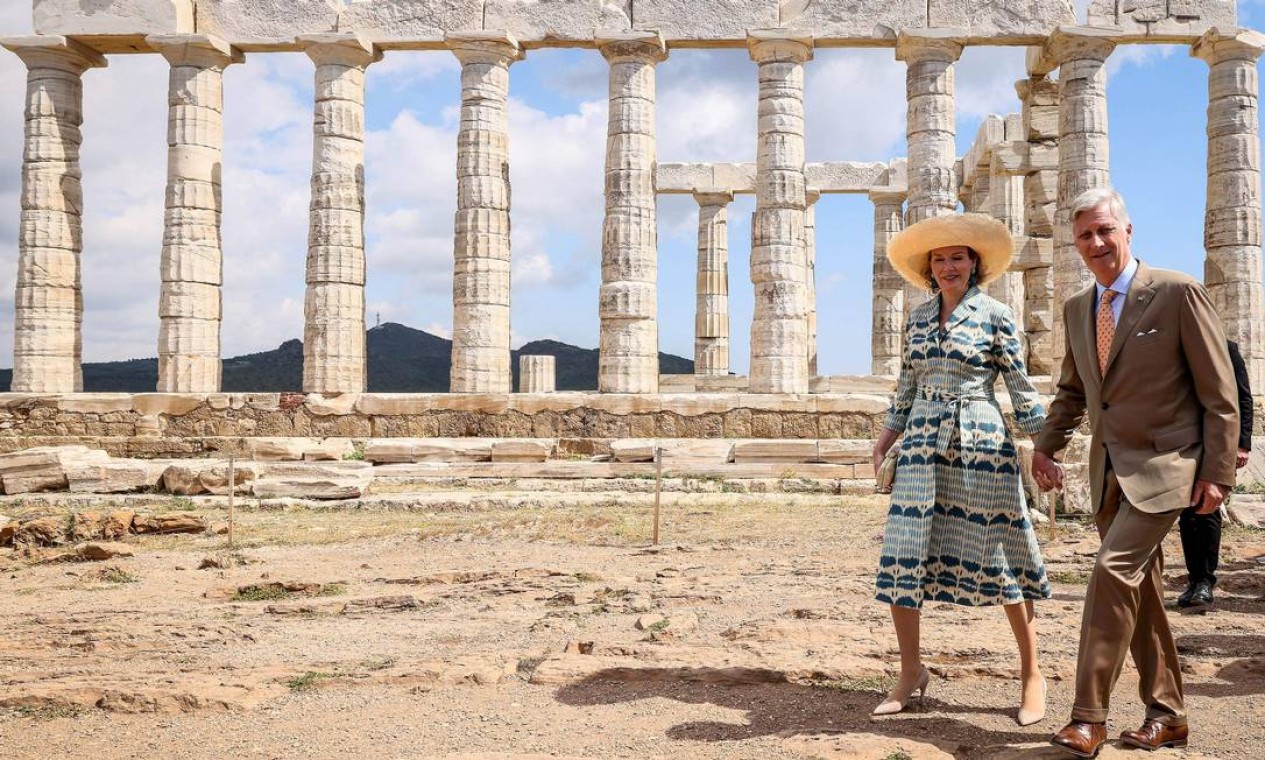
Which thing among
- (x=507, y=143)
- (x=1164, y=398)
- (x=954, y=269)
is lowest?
(x=1164, y=398)

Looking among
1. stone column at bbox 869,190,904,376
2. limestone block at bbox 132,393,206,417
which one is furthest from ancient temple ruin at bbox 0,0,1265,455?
stone column at bbox 869,190,904,376

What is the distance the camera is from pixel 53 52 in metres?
19.3

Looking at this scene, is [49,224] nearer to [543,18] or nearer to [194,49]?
[194,49]

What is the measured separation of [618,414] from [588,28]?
6867 mm

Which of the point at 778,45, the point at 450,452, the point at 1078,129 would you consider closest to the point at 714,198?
the point at 778,45

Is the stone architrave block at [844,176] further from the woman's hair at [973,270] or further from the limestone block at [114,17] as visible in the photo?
the woman's hair at [973,270]

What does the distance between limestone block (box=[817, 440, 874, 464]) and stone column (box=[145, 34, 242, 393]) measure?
10.9 metres

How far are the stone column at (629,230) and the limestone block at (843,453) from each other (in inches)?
155

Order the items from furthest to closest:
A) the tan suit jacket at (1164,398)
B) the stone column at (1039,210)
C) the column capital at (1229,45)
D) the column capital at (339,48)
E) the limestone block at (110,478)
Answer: the stone column at (1039,210), the column capital at (339,48), the column capital at (1229,45), the limestone block at (110,478), the tan suit jacket at (1164,398)

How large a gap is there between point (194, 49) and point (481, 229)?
19.5ft

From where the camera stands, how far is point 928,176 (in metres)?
19.0

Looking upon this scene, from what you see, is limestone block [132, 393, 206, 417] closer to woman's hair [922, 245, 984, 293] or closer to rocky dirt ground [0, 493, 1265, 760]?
rocky dirt ground [0, 493, 1265, 760]

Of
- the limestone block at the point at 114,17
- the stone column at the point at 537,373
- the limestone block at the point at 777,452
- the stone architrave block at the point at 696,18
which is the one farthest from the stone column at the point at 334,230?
the stone column at the point at 537,373

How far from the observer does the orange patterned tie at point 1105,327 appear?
13.1ft
